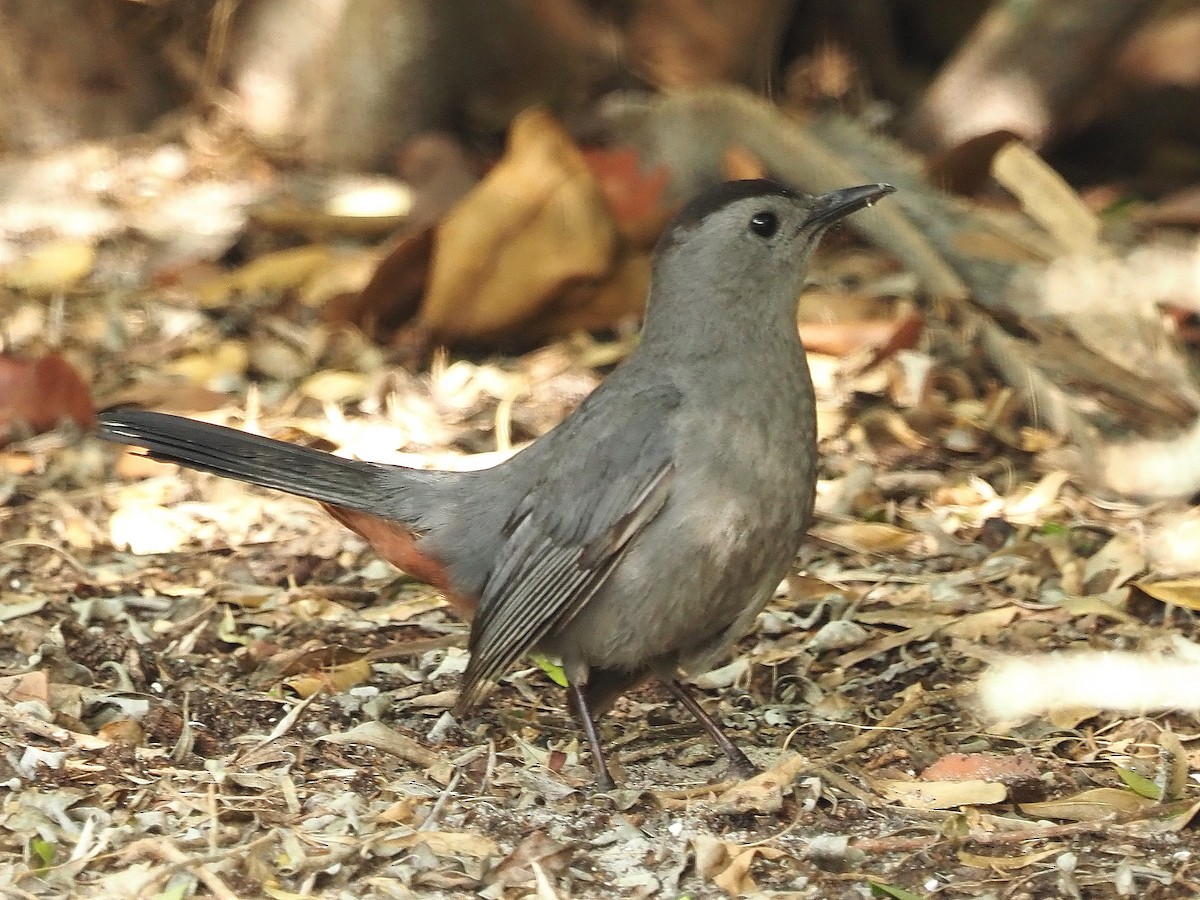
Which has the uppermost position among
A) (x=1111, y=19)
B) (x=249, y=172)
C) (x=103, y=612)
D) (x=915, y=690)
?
(x=1111, y=19)

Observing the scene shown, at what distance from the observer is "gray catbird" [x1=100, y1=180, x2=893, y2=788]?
12.7 feet

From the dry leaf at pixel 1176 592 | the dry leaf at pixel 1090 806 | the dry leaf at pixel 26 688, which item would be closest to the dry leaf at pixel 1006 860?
the dry leaf at pixel 1090 806

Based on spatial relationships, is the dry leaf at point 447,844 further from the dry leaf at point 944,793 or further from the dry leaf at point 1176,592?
the dry leaf at point 1176,592

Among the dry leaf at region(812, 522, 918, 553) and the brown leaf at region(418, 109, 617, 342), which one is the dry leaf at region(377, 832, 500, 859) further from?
the brown leaf at region(418, 109, 617, 342)

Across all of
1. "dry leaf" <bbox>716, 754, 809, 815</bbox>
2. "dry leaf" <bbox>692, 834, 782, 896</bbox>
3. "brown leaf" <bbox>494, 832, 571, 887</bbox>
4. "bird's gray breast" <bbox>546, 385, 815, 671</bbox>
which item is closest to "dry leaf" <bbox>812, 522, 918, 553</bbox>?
"bird's gray breast" <bbox>546, 385, 815, 671</bbox>

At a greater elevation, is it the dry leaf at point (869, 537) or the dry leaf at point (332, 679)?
the dry leaf at point (869, 537)

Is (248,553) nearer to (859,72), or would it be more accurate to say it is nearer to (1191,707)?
(1191,707)

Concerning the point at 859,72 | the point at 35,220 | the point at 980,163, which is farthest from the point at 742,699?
the point at 859,72

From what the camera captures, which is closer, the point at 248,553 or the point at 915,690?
the point at 915,690

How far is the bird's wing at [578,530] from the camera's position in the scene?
12.8 ft

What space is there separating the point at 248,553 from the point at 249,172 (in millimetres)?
2909

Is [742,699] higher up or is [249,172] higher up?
[249,172]

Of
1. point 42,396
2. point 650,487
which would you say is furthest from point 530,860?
point 42,396

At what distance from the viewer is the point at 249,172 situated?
24.4ft
